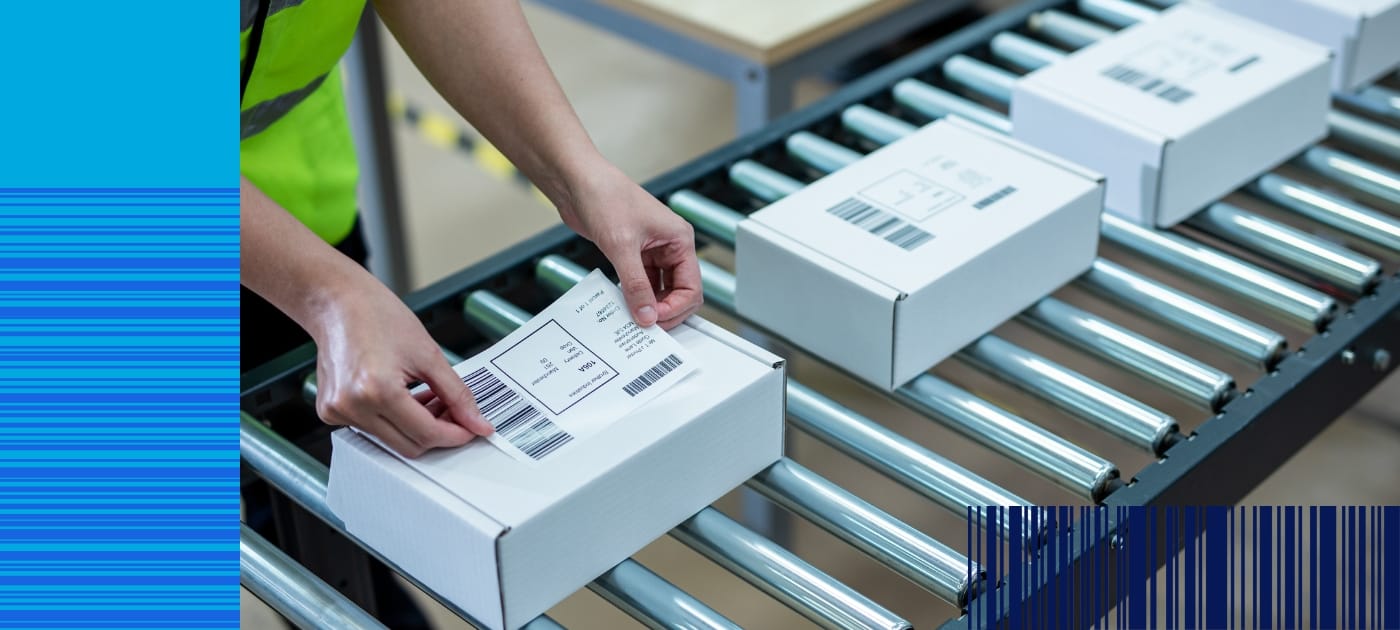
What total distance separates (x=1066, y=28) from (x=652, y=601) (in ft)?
2.94

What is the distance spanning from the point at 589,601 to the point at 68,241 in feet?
4.11

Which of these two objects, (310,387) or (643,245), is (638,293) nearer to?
(643,245)

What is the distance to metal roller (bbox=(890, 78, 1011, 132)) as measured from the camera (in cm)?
144

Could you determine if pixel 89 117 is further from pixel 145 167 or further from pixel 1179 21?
pixel 1179 21

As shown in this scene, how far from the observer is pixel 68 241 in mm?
933

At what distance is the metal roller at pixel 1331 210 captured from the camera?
126 cm

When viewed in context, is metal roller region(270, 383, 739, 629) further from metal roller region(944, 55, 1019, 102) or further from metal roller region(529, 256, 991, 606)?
metal roller region(944, 55, 1019, 102)

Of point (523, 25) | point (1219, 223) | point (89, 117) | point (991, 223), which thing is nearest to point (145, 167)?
point (89, 117)

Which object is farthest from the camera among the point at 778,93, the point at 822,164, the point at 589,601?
the point at 589,601

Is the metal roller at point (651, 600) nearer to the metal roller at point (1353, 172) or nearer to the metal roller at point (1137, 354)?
the metal roller at point (1137, 354)

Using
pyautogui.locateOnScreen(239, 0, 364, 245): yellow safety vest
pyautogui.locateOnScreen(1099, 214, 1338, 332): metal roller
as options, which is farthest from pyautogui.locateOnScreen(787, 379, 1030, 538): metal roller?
pyautogui.locateOnScreen(239, 0, 364, 245): yellow safety vest

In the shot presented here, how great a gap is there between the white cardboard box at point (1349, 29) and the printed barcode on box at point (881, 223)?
54 cm

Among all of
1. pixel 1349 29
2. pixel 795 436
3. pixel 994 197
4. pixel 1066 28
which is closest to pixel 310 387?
pixel 994 197

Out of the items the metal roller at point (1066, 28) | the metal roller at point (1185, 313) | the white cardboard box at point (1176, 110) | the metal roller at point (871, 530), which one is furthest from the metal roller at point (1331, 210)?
the metal roller at point (871, 530)
